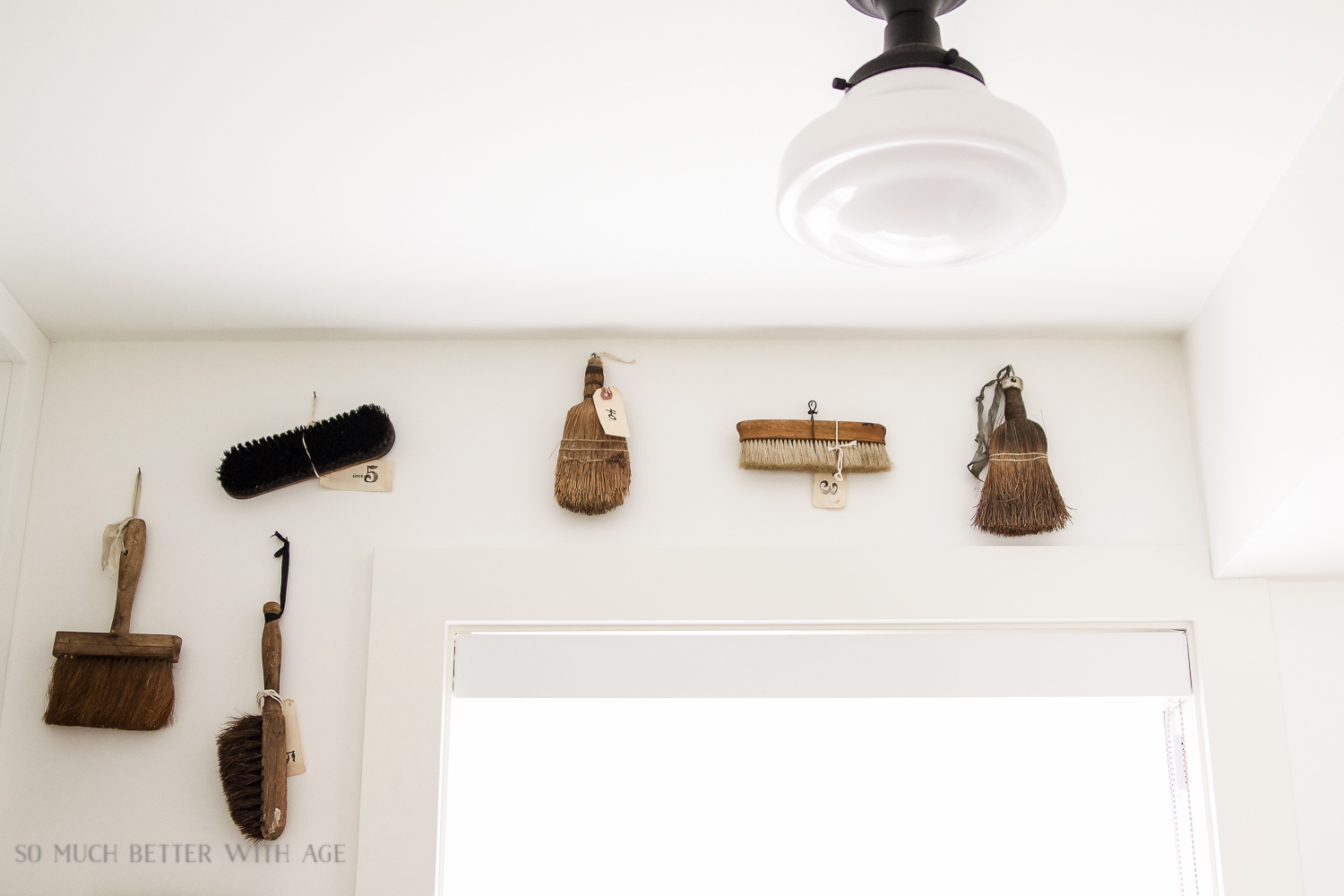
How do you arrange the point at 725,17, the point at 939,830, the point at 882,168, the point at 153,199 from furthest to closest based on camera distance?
the point at 939,830 < the point at 153,199 < the point at 725,17 < the point at 882,168

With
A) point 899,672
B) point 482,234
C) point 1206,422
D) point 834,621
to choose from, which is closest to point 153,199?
point 482,234

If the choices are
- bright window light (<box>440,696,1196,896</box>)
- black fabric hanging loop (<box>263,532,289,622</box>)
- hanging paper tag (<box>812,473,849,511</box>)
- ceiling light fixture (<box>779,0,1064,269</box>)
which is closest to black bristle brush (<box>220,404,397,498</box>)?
black fabric hanging loop (<box>263,532,289,622</box>)

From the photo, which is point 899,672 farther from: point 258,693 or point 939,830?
point 258,693

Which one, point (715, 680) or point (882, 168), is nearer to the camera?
point (882, 168)

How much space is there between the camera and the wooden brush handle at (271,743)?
1.56m

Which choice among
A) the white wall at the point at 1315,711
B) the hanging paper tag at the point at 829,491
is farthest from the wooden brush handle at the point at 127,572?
the white wall at the point at 1315,711

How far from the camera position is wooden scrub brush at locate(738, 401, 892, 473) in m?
1.72

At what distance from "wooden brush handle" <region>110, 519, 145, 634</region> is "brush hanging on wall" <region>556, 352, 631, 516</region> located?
733 mm

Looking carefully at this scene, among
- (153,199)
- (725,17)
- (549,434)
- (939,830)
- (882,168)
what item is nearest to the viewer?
(882,168)

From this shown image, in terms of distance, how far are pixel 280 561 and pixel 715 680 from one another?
0.80m

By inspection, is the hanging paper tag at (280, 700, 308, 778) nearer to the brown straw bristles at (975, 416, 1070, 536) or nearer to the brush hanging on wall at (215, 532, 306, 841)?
the brush hanging on wall at (215, 532, 306, 841)

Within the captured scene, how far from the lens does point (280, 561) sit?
1.72 m

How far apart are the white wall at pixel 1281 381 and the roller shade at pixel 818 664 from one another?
0.78 feet

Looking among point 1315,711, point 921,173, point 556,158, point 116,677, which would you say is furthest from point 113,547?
point 1315,711
